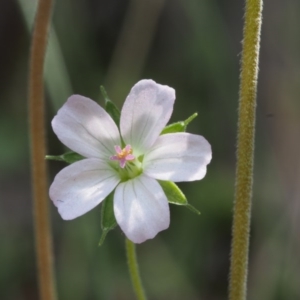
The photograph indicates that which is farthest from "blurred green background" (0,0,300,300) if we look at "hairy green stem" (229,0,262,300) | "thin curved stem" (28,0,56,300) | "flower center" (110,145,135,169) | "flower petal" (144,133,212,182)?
"hairy green stem" (229,0,262,300)

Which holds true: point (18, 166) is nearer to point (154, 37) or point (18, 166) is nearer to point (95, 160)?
point (154, 37)

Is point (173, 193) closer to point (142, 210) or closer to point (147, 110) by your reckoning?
point (142, 210)

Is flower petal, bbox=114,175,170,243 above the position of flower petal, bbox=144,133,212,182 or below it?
below

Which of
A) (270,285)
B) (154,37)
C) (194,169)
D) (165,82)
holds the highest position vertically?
(154,37)

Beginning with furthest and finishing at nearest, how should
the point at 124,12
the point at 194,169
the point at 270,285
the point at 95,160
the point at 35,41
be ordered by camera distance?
the point at 124,12
the point at 270,285
the point at 35,41
the point at 95,160
the point at 194,169

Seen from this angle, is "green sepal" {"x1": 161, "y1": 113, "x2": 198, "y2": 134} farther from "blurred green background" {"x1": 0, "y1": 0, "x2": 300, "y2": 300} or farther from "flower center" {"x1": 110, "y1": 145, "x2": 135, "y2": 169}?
"blurred green background" {"x1": 0, "y1": 0, "x2": 300, "y2": 300}

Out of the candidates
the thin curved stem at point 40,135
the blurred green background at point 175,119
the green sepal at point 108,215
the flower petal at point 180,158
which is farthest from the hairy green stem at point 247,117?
the blurred green background at point 175,119

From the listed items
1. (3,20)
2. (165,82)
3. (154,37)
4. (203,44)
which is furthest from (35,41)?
(3,20)

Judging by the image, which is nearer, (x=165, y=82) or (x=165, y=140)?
(x=165, y=140)
